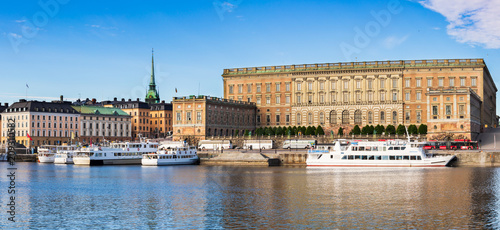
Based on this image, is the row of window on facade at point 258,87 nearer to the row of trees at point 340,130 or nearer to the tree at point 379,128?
the row of trees at point 340,130

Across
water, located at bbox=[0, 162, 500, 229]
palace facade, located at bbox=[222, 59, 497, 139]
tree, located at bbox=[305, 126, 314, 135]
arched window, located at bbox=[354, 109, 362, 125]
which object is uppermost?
palace facade, located at bbox=[222, 59, 497, 139]

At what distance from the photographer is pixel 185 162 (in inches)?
4673

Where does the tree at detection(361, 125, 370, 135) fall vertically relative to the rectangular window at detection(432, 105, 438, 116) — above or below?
below

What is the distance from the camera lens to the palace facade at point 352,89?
15350 centimetres

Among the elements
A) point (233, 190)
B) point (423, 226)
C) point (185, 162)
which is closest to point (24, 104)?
point (185, 162)

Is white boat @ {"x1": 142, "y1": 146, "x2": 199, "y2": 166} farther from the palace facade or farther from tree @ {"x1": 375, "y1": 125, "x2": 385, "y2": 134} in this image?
the palace facade

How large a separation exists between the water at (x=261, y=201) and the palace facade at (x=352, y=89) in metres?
74.4

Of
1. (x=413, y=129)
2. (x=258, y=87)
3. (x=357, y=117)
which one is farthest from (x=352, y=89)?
(x=258, y=87)

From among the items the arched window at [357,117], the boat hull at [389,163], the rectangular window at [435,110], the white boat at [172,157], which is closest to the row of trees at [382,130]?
the arched window at [357,117]

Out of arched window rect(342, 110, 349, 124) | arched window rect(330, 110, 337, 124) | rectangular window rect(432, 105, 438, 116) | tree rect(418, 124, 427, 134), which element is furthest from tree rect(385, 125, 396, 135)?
rectangular window rect(432, 105, 438, 116)

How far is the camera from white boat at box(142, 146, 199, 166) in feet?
380

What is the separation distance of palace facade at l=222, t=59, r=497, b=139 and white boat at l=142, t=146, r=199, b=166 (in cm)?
5245

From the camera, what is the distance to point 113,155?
4825 inches

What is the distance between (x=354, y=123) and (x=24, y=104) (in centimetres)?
9397
